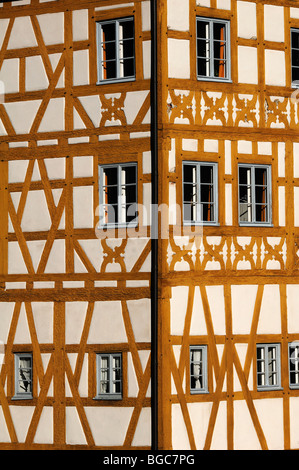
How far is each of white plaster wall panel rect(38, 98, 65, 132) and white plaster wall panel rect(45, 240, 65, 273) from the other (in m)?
2.01

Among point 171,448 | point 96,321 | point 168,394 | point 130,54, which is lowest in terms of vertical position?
point 171,448

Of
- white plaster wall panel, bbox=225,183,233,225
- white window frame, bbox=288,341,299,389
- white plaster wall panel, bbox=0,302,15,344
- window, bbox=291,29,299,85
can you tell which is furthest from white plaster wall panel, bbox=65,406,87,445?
window, bbox=291,29,299,85

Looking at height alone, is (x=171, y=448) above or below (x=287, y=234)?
below

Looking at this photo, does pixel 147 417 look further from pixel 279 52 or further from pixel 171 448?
pixel 279 52


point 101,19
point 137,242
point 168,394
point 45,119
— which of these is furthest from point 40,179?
point 168,394

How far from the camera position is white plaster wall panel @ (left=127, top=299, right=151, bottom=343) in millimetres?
13141

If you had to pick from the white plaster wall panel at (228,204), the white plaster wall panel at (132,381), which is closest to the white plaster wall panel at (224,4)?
the white plaster wall panel at (228,204)

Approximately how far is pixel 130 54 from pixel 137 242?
10.8 feet

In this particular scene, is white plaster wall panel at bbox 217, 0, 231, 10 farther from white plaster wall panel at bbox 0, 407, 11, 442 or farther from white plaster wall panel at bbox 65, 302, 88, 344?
white plaster wall panel at bbox 0, 407, 11, 442

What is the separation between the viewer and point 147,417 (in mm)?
13039

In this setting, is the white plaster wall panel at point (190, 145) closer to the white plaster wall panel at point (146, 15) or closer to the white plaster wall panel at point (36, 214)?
the white plaster wall panel at point (146, 15)

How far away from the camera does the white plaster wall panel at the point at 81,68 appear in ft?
45.2

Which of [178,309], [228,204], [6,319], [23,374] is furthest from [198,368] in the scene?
[6,319]

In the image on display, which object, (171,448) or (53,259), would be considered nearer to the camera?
(171,448)
